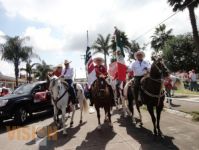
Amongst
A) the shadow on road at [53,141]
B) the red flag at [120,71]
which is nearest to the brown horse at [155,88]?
the shadow on road at [53,141]

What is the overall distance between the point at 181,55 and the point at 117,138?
46096 mm

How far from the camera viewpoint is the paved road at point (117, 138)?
7738 mm

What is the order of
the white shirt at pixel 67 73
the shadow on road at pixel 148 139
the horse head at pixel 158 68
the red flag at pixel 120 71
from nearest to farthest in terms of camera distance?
the shadow on road at pixel 148 139, the horse head at pixel 158 68, the white shirt at pixel 67 73, the red flag at pixel 120 71

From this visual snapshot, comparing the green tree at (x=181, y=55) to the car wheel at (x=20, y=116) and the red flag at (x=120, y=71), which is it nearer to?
the red flag at (x=120, y=71)

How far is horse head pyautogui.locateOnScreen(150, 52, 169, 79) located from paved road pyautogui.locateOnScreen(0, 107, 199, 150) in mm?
1817

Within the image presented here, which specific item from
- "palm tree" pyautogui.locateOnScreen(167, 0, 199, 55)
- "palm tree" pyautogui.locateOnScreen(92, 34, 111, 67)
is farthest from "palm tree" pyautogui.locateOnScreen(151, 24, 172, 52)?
"palm tree" pyautogui.locateOnScreen(167, 0, 199, 55)

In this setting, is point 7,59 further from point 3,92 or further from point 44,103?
point 44,103

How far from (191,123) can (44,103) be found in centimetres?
804

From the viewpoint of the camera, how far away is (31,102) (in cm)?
1435

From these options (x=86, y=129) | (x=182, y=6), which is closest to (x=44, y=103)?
(x=86, y=129)

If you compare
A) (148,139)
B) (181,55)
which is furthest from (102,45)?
(148,139)

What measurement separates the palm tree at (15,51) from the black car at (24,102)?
33.4 metres

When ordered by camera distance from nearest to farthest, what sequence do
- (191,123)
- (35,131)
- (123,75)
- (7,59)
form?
(191,123) → (35,131) → (123,75) → (7,59)

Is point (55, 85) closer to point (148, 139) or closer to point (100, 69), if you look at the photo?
point (100, 69)
